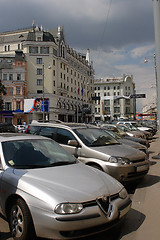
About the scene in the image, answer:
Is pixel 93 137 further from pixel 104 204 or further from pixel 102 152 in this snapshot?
pixel 104 204

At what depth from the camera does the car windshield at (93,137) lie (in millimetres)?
6770

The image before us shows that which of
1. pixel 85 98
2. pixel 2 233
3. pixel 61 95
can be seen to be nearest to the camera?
pixel 2 233

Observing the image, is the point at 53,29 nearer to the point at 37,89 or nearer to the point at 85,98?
the point at 37,89

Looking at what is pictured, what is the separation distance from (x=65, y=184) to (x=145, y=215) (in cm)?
184

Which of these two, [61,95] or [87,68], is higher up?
[87,68]

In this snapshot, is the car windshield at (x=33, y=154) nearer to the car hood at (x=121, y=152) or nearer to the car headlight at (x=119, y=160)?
the car headlight at (x=119, y=160)

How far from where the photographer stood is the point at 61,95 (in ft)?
199

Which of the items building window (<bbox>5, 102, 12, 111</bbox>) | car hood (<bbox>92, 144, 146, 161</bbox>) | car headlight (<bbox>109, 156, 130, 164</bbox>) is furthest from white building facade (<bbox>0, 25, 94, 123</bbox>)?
car headlight (<bbox>109, 156, 130, 164</bbox>)

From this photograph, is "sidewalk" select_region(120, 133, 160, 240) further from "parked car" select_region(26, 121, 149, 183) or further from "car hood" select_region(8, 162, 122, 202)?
"car hood" select_region(8, 162, 122, 202)

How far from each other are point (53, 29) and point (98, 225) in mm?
66202

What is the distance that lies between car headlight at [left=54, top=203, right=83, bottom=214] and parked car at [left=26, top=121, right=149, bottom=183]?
2.73 metres

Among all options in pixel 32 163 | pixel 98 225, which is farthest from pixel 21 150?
pixel 98 225

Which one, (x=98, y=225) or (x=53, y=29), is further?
(x=53, y=29)

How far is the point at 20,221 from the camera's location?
3.31m
